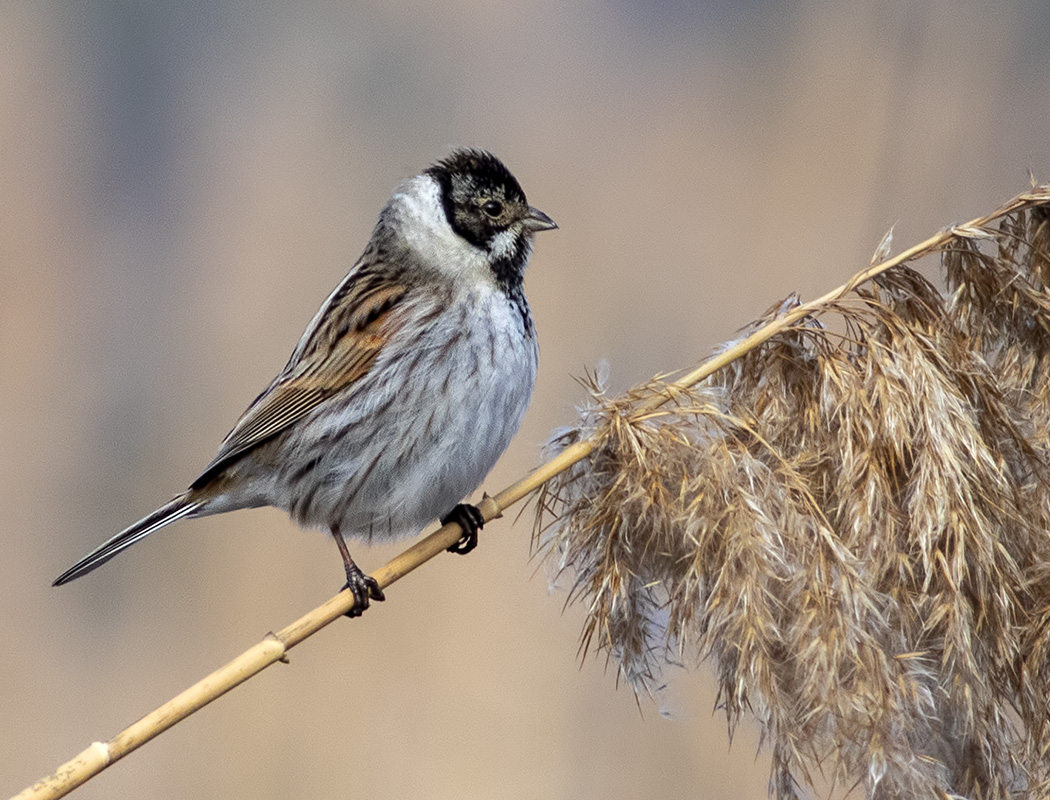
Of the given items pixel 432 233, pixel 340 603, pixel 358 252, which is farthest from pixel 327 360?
pixel 358 252

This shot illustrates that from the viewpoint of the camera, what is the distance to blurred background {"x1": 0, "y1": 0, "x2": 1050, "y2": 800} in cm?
353

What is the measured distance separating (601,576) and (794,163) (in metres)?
2.81

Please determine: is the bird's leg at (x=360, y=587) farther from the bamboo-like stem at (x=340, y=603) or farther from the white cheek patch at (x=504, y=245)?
the white cheek patch at (x=504, y=245)

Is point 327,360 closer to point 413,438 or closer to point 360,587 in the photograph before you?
point 413,438

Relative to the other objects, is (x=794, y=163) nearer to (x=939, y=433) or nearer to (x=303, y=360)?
(x=303, y=360)

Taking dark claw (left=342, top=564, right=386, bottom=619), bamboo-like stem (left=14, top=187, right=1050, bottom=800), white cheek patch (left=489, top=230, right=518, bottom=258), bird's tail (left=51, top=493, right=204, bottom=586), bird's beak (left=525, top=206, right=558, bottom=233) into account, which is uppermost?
bird's beak (left=525, top=206, right=558, bottom=233)

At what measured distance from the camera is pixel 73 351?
4.13 m

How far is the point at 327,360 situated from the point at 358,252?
1.73 m

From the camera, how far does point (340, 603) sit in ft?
6.03

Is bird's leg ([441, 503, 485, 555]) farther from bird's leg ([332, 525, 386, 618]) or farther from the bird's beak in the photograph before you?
the bird's beak

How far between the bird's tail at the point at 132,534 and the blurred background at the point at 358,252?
0.84 meters

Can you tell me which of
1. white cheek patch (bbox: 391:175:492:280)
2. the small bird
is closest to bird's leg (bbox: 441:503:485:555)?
the small bird

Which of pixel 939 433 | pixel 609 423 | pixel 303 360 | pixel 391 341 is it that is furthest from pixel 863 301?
pixel 303 360

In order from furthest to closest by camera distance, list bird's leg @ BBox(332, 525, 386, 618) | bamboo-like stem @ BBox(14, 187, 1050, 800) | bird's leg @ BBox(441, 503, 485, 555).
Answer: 1. bird's leg @ BBox(441, 503, 485, 555)
2. bird's leg @ BBox(332, 525, 386, 618)
3. bamboo-like stem @ BBox(14, 187, 1050, 800)
